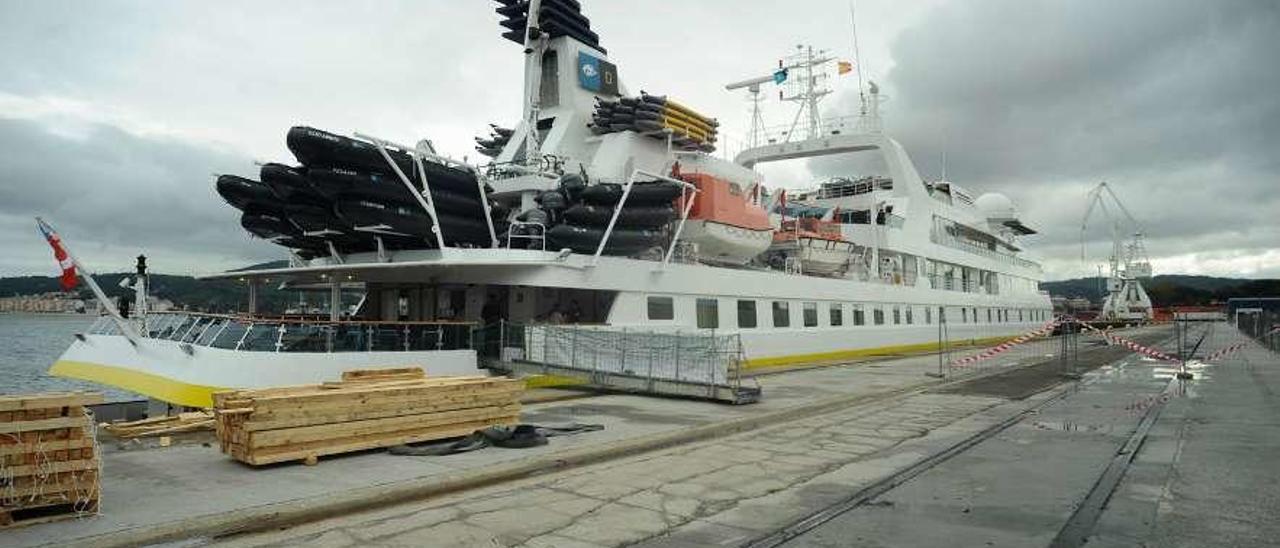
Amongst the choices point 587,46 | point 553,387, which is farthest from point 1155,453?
point 587,46

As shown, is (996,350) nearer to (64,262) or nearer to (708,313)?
(708,313)

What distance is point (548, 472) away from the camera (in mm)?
8992

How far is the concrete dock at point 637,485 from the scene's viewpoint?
21.0 ft

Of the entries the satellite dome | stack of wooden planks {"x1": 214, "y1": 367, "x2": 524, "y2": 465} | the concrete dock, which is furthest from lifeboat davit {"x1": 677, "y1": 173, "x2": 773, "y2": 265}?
the satellite dome

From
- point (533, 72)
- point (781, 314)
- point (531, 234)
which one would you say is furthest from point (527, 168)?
point (781, 314)

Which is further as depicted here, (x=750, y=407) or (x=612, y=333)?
(x=612, y=333)

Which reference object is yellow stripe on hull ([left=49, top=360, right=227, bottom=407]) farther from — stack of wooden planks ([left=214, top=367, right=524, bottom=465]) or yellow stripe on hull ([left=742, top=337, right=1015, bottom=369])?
yellow stripe on hull ([left=742, top=337, right=1015, bottom=369])

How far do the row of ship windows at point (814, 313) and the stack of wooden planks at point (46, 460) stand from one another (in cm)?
1501

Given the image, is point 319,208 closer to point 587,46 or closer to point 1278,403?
point 587,46

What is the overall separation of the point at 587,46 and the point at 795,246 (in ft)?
35.8

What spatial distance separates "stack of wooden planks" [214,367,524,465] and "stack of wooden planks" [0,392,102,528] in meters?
1.87

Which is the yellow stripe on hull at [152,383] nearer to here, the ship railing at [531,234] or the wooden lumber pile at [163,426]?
the wooden lumber pile at [163,426]

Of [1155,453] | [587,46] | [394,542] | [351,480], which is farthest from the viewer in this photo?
[587,46]

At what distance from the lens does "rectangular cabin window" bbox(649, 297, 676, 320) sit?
68.7ft
